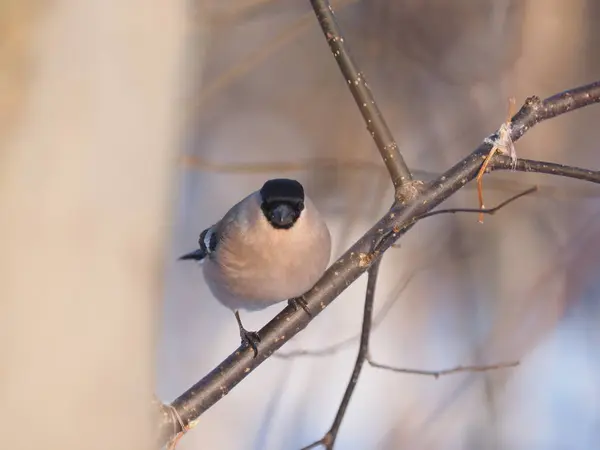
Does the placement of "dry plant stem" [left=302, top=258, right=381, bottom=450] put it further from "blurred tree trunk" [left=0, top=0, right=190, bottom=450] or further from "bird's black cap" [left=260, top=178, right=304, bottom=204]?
"blurred tree trunk" [left=0, top=0, right=190, bottom=450]

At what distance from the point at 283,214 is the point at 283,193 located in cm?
3

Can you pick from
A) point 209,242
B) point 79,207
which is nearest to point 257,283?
point 209,242

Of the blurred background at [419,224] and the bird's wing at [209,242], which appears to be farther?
the blurred background at [419,224]

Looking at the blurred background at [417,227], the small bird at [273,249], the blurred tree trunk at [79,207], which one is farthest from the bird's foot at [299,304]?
the blurred background at [417,227]

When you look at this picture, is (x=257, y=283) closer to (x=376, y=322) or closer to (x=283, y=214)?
(x=283, y=214)

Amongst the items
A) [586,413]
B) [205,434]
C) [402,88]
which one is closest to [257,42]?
[402,88]

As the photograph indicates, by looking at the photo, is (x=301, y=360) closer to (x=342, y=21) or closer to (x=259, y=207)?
(x=259, y=207)

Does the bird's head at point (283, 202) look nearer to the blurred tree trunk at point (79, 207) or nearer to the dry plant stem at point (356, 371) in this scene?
the dry plant stem at point (356, 371)

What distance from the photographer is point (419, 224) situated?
4.54 feet

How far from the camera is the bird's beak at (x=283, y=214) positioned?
74 cm

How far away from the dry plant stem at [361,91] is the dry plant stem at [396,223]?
44mm

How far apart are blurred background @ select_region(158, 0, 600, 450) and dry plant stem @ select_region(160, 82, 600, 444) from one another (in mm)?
617

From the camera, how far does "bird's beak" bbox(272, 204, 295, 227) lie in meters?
0.74

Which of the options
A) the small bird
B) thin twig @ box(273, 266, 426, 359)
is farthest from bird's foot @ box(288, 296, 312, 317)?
thin twig @ box(273, 266, 426, 359)
